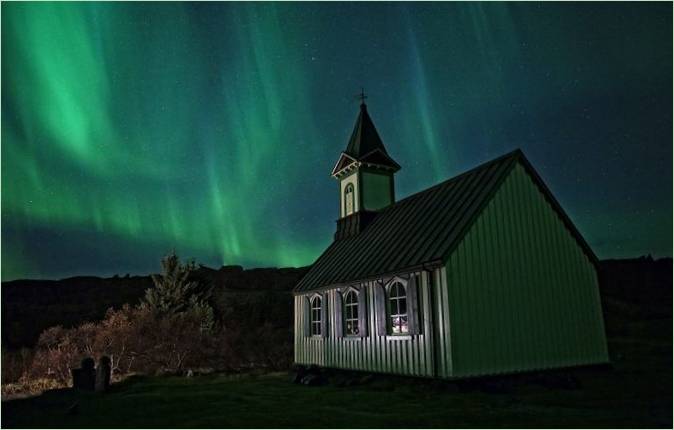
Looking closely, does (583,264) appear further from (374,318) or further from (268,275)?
(268,275)

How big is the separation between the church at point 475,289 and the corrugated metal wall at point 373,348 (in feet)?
0.13

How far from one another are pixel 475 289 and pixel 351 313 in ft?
18.5

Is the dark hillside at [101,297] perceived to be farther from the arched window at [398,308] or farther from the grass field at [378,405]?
the arched window at [398,308]

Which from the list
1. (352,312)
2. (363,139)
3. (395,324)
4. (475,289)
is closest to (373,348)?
(395,324)

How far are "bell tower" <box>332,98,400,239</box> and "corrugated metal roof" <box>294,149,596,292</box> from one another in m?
2.09

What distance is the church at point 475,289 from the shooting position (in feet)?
43.1

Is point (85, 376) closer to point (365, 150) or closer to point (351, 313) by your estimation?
point (351, 313)

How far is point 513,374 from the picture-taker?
13266mm

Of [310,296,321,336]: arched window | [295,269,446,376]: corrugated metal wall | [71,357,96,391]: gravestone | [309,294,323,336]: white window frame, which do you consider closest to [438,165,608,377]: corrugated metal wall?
[295,269,446,376]: corrugated metal wall

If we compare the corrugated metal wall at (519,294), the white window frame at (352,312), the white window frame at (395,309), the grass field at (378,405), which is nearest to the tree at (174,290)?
the grass field at (378,405)

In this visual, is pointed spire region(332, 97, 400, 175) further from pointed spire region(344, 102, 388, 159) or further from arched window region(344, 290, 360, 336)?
arched window region(344, 290, 360, 336)

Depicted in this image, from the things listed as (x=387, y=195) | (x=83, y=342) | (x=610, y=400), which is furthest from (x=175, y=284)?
(x=610, y=400)

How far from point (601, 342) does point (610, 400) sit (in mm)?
4647

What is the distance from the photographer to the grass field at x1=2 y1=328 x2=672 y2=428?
9.53m
